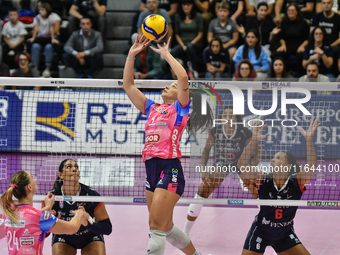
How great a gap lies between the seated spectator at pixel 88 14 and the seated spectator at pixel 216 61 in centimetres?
372

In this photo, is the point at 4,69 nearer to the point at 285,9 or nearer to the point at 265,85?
the point at 285,9

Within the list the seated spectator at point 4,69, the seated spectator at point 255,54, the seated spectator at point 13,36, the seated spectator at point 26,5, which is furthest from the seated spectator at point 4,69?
the seated spectator at point 255,54

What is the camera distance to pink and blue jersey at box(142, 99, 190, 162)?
5.64 meters

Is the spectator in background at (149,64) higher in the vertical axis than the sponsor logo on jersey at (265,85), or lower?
higher

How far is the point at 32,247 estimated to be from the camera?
4.57 meters

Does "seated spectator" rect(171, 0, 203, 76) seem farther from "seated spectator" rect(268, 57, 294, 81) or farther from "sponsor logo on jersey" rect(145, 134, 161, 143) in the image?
"sponsor logo on jersey" rect(145, 134, 161, 143)

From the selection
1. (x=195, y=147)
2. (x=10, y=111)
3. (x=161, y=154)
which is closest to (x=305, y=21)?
(x=195, y=147)

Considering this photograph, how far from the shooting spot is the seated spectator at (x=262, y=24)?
13.5m

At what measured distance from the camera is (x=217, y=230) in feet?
25.6

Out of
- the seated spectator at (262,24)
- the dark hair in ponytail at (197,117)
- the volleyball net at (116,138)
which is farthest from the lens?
Result: the seated spectator at (262,24)

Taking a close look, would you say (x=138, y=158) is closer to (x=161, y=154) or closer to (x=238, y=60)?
(x=238, y=60)

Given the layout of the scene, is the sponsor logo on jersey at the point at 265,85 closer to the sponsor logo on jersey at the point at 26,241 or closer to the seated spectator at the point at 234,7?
the sponsor logo on jersey at the point at 26,241

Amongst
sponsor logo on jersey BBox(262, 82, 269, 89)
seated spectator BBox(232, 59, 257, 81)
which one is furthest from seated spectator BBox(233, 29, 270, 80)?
sponsor logo on jersey BBox(262, 82, 269, 89)

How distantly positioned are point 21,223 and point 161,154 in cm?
182
